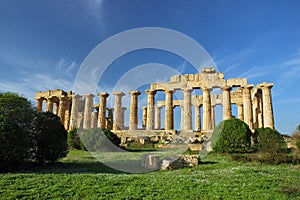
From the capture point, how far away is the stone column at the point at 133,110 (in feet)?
117

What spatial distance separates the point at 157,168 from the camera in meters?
12.3

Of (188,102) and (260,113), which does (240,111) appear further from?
(188,102)

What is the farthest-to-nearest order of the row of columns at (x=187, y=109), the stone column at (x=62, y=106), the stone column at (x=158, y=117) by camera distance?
the stone column at (x=158, y=117) < the stone column at (x=62, y=106) < the row of columns at (x=187, y=109)

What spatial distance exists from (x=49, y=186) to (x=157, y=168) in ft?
19.9

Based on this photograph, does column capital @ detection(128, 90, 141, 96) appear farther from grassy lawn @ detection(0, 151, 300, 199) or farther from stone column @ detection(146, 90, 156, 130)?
grassy lawn @ detection(0, 151, 300, 199)

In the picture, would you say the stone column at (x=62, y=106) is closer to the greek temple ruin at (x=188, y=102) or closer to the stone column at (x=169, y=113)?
the greek temple ruin at (x=188, y=102)

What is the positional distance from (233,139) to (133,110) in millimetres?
20300

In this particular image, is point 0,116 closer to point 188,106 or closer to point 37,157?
point 37,157

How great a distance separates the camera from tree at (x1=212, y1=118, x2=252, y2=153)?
17.9m

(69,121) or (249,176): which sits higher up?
(69,121)

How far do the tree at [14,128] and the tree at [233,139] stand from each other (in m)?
13.0

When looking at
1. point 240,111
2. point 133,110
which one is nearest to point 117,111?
point 133,110

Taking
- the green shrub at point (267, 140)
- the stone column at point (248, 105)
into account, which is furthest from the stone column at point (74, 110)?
the green shrub at point (267, 140)

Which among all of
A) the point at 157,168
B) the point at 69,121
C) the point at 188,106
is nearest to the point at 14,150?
the point at 157,168
